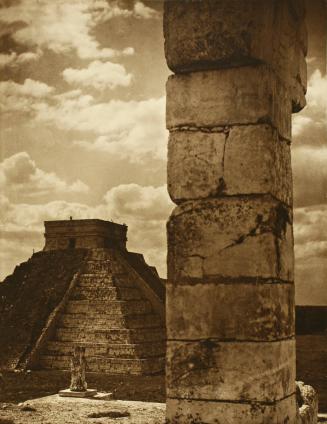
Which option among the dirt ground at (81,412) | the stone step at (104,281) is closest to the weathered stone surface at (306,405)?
the dirt ground at (81,412)

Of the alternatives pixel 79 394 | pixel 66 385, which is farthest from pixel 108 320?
pixel 79 394

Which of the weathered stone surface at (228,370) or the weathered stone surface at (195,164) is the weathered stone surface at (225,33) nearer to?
the weathered stone surface at (195,164)

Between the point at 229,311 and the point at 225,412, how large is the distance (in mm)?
645

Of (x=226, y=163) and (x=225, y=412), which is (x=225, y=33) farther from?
(x=225, y=412)

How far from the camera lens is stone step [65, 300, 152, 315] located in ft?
109

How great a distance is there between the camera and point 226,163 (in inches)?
184

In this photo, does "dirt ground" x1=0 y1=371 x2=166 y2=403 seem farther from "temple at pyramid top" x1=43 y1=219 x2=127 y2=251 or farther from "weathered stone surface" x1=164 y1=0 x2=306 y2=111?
"weathered stone surface" x1=164 y1=0 x2=306 y2=111

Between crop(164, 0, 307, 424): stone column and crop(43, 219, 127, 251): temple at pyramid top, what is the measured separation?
34.1 metres

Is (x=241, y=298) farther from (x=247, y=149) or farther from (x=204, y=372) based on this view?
(x=247, y=149)

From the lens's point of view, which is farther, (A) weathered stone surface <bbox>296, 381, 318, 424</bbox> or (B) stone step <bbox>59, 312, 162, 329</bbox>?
(B) stone step <bbox>59, 312, 162, 329</bbox>

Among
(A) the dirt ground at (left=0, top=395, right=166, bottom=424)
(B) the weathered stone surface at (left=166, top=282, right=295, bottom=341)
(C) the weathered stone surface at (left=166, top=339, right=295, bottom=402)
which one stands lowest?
(A) the dirt ground at (left=0, top=395, right=166, bottom=424)

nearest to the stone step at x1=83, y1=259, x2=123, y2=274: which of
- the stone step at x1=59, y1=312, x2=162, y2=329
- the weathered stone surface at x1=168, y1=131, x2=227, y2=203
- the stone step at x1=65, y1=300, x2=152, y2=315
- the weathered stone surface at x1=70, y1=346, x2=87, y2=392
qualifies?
the stone step at x1=65, y1=300, x2=152, y2=315

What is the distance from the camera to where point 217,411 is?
14.8 feet

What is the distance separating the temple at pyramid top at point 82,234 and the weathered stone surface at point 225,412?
34.3m
